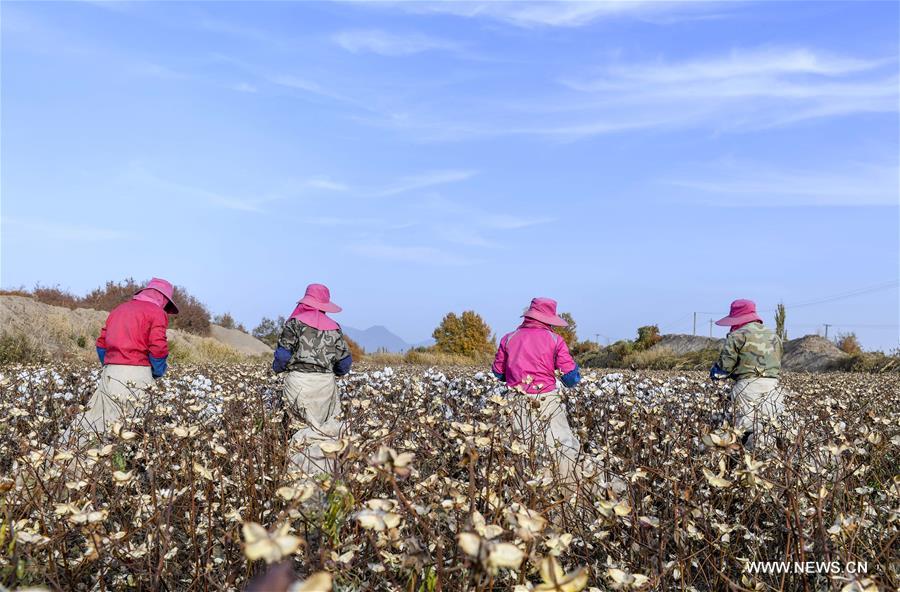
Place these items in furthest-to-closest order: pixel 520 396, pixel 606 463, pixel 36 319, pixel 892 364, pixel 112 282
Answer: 1. pixel 112 282
2. pixel 36 319
3. pixel 892 364
4. pixel 520 396
5. pixel 606 463

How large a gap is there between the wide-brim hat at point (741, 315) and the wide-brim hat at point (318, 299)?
3.82 m

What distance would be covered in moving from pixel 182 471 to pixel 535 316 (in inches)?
134

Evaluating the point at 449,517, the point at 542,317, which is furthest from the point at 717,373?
the point at 449,517

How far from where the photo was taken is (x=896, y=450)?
210 inches

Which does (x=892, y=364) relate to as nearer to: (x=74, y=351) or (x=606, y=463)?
(x=606, y=463)

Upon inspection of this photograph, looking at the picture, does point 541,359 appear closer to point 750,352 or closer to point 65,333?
point 750,352

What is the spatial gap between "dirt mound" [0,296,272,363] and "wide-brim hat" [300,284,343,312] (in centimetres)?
976

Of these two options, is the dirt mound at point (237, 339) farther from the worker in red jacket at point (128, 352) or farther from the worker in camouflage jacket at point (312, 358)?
the worker in red jacket at point (128, 352)

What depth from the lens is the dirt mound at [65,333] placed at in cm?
1652

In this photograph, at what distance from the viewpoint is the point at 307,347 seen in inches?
283

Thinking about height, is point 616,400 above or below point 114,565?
above

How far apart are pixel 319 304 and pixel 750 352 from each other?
417 centimetres

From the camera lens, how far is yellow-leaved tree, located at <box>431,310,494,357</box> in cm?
2994

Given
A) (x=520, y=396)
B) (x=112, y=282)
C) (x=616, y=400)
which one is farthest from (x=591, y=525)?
(x=112, y=282)
